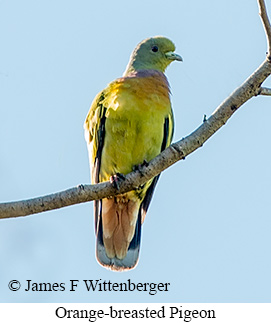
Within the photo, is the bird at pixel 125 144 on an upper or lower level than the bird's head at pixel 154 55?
lower

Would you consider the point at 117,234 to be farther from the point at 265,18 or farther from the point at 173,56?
the point at 265,18

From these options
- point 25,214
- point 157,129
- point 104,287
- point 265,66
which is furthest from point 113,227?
point 265,66

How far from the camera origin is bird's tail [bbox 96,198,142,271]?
4809 mm

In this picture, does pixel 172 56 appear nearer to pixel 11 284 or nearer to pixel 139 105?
pixel 139 105

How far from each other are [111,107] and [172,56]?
109 centimetres

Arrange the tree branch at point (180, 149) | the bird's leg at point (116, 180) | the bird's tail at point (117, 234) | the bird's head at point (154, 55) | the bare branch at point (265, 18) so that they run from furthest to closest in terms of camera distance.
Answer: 1. the bird's head at point (154, 55)
2. the bird's tail at point (117, 234)
3. the bird's leg at point (116, 180)
4. the tree branch at point (180, 149)
5. the bare branch at point (265, 18)

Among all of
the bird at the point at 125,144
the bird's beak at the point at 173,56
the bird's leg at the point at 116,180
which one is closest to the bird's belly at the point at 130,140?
the bird at the point at 125,144

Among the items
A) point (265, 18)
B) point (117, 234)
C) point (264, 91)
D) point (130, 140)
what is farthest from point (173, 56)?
point (265, 18)

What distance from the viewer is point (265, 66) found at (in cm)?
354

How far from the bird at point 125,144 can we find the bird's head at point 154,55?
10.4 inches

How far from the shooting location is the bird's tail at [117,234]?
4.81 m

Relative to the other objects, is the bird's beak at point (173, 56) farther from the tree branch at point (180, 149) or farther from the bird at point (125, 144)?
the tree branch at point (180, 149)

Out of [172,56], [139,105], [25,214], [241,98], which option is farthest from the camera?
[172,56]

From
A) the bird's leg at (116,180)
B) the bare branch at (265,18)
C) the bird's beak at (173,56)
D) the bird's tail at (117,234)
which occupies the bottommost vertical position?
the bird's leg at (116,180)
